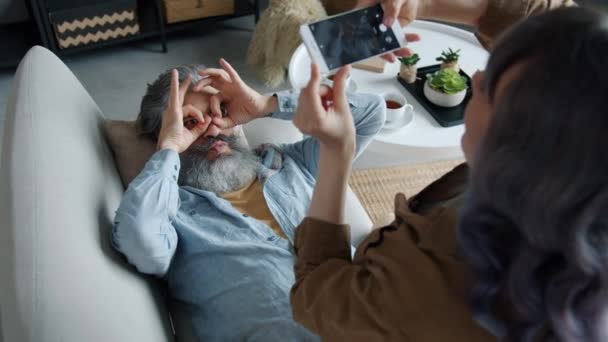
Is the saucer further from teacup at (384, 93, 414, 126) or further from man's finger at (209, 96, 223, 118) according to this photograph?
man's finger at (209, 96, 223, 118)

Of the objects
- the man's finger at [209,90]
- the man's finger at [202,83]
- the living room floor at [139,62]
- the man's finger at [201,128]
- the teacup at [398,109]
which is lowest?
the living room floor at [139,62]

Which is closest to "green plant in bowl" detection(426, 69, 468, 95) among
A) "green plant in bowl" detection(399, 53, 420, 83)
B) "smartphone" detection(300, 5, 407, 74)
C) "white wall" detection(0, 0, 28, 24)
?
"green plant in bowl" detection(399, 53, 420, 83)

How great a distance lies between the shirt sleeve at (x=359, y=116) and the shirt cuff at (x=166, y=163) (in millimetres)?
359

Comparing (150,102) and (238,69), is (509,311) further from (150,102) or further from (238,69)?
(238,69)

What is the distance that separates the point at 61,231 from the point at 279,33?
6.02 ft

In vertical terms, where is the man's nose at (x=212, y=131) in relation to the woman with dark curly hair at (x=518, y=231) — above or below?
below

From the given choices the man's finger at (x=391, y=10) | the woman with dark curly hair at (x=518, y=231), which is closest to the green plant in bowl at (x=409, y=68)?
the man's finger at (x=391, y=10)

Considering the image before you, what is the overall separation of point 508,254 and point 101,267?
0.66m

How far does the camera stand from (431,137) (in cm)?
163

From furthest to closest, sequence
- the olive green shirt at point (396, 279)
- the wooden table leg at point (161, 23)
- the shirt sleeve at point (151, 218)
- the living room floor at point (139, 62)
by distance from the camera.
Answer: the wooden table leg at point (161, 23) < the living room floor at point (139, 62) < the shirt sleeve at point (151, 218) < the olive green shirt at point (396, 279)

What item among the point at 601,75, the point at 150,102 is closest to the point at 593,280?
the point at 601,75

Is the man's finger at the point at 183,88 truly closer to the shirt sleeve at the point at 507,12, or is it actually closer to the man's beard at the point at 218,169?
the man's beard at the point at 218,169

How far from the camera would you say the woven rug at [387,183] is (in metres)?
1.84

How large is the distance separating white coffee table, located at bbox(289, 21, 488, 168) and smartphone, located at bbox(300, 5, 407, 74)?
0.42 metres
